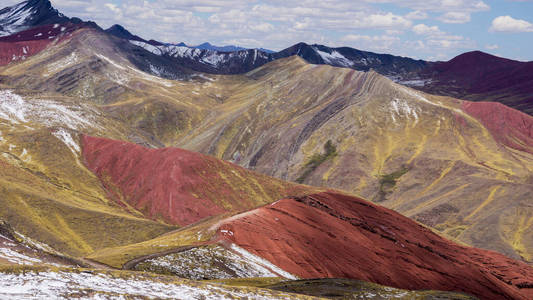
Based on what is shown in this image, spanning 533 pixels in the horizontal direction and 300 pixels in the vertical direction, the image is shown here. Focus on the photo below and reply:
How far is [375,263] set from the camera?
55.8 m

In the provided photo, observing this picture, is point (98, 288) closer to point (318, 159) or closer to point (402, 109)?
point (318, 159)

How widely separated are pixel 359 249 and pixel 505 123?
145 metres

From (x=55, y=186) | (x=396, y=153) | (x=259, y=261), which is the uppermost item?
(x=259, y=261)

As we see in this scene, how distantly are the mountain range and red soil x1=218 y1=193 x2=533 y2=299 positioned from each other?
0.25 m

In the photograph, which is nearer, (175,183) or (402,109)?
(175,183)

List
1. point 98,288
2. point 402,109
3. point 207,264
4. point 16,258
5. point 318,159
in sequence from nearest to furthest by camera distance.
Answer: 1. point 98,288
2. point 16,258
3. point 207,264
4. point 318,159
5. point 402,109

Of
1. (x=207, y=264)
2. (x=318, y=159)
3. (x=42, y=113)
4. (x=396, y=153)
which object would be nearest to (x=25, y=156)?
(x=42, y=113)

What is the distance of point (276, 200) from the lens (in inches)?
3076

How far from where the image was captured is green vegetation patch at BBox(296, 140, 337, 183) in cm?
15525

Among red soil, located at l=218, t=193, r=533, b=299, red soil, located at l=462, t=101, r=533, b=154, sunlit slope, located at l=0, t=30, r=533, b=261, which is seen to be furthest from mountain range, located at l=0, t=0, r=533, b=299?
red soil, located at l=462, t=101, r=533, b=154

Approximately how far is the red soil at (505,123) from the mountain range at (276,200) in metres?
0.88

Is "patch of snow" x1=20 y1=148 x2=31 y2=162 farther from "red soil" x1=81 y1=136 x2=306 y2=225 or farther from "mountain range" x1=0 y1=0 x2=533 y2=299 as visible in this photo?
"red soil" x1=81 y1=136 x2=306 y2=225

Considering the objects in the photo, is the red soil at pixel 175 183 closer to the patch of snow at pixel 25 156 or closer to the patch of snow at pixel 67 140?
the patch of snow at pixel 67 140

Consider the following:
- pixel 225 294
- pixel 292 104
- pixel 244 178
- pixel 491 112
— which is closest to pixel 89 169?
pixel 244 178
